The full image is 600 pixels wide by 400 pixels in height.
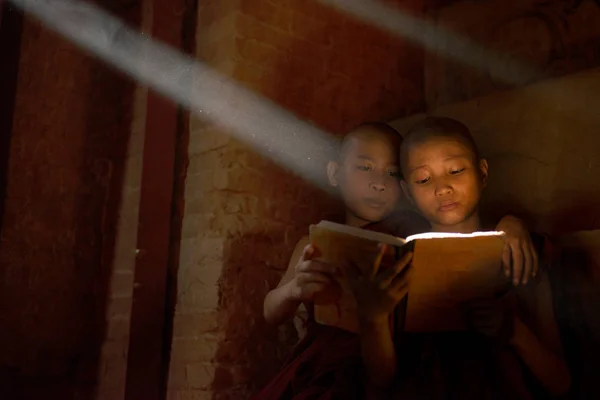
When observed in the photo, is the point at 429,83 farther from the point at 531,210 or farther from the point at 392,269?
the point at 392,269

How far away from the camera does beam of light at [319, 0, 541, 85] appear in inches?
119

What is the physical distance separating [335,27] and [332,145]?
565 mm

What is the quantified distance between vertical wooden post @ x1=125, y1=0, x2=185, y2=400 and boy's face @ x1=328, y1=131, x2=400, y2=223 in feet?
2.35

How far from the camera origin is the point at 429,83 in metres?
3.33

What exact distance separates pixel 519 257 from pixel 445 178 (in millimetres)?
359

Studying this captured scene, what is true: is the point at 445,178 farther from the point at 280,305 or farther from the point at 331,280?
the point at 280,305

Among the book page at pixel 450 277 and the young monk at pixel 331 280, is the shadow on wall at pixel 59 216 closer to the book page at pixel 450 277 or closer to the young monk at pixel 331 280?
the young monk at pixel 331 280

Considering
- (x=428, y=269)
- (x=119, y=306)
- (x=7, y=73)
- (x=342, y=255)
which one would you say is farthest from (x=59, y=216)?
(x=428, y=269)

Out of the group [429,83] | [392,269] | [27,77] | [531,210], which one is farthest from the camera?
[429,83]

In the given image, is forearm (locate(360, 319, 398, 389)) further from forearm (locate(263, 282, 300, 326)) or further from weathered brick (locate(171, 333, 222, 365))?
weathered brick (locate(171, 333, 222, 365))

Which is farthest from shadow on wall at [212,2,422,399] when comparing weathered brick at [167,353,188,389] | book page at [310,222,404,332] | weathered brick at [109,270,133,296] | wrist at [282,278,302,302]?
book page at [310,222,404,332]

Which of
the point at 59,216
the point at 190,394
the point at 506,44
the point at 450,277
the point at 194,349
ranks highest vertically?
the point at 506,44

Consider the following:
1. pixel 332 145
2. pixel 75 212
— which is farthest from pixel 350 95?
pixel 75 212

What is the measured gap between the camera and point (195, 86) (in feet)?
8.34
